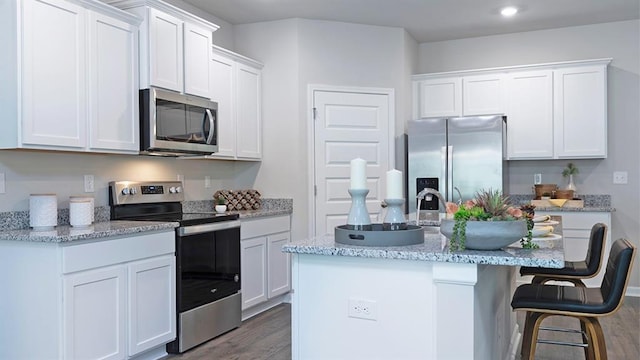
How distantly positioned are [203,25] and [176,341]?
7.43 feet

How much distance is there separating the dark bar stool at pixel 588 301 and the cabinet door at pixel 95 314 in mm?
2061

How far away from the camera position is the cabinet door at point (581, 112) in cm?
493

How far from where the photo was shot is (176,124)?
3.67m

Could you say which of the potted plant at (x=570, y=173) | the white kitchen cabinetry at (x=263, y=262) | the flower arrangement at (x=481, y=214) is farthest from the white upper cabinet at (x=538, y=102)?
the flower arrangement at (x=481, y=214)

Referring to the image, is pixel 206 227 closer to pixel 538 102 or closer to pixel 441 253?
pixel 441 253

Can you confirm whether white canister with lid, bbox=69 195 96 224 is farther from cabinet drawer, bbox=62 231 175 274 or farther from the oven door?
the oven door

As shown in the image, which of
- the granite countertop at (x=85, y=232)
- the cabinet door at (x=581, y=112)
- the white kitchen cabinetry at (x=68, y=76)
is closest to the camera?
the granite countertop at (x=85, y=232)

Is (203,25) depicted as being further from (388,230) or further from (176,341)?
(388,230)

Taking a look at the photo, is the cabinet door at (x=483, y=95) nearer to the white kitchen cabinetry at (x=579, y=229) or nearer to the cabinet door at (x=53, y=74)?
the white kitchen cabinetry at (x=579, y=229)

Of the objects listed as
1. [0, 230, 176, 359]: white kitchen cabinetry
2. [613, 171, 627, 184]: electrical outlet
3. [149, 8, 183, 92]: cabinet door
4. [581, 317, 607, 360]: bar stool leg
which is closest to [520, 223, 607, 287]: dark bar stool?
[581, 317, 607, 360]: bar stool leg

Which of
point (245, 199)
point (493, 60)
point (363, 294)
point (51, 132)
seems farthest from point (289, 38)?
point (363, 294)

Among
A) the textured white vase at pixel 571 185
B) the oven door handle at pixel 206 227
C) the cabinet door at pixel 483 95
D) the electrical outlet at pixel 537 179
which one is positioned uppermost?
the cabinet door at pixel 483 95

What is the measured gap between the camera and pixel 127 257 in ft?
9.80

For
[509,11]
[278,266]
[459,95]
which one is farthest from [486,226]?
[459,95]
